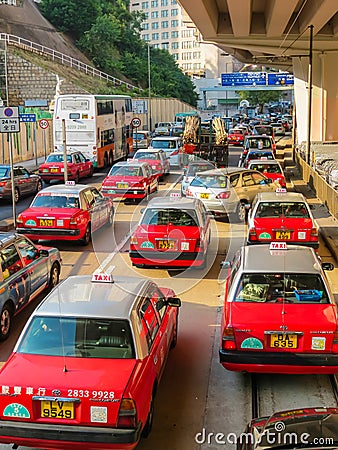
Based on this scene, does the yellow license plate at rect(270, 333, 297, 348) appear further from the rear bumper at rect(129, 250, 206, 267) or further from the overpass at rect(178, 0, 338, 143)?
the overpass at rect(178, 0, 338, 143)

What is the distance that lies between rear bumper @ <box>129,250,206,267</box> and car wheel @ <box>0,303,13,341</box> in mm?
3677

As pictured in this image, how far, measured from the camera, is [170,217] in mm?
13773

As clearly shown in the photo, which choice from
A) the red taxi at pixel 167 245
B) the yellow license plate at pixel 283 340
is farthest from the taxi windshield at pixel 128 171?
the yellow license plate at pixel 283 340

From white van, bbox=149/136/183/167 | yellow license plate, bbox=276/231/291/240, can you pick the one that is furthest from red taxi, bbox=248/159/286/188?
white van, bbox=149/136/183/167

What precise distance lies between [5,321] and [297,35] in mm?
26993

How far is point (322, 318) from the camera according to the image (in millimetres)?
8102

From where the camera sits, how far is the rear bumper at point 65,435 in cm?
609

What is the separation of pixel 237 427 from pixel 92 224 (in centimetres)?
1005

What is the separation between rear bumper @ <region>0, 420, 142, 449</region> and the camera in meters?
6.09

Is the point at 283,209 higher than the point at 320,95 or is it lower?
lower

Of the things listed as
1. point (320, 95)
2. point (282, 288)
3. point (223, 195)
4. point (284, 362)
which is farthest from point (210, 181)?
point (320, 95)

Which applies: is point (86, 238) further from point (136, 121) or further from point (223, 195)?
point (136, 121)

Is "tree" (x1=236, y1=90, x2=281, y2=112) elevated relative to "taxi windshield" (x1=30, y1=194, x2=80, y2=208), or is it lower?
elevated

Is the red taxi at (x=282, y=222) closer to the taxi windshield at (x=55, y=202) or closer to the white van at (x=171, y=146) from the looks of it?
the taxi windshield at (x=55, y=202)
